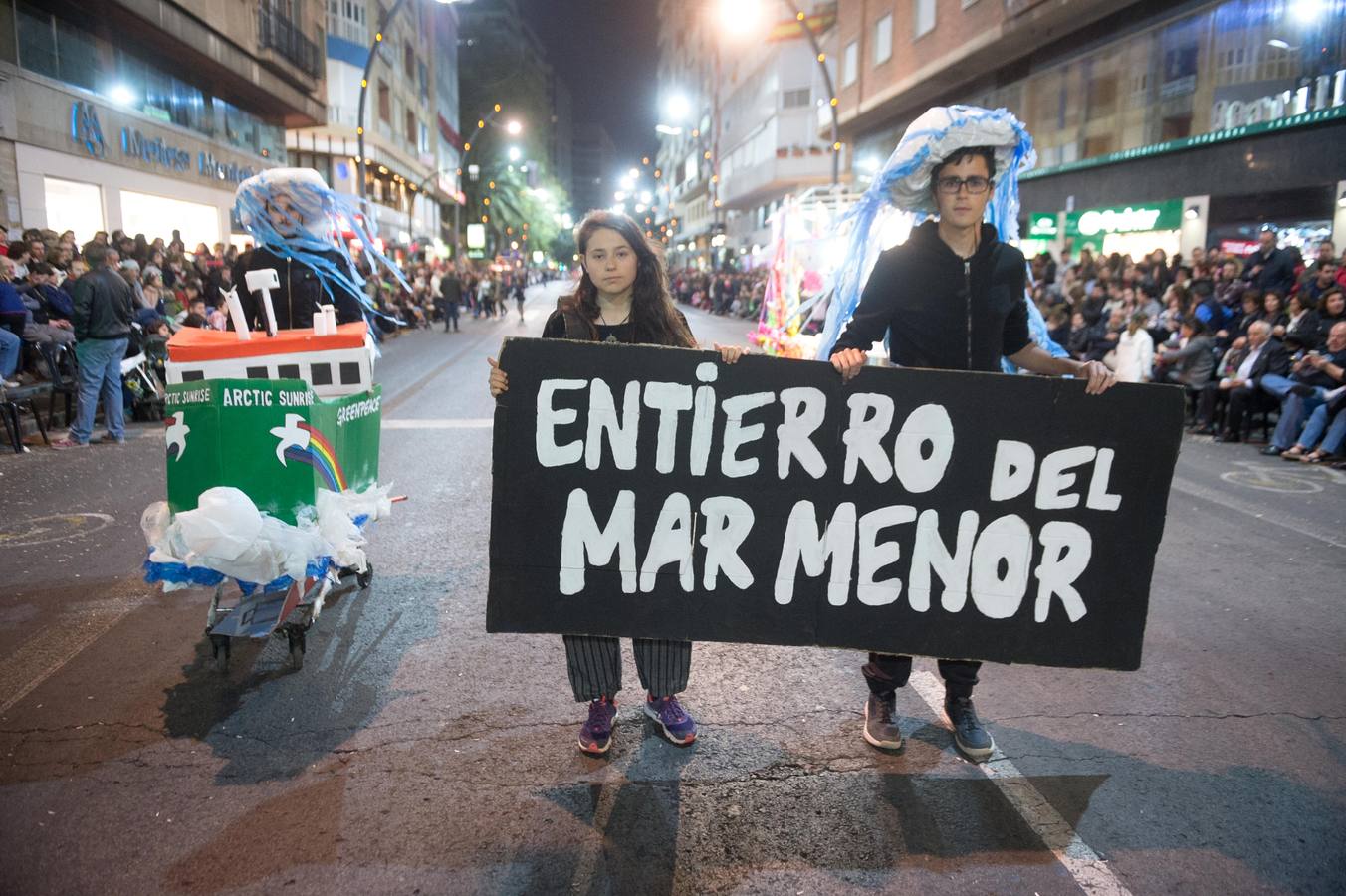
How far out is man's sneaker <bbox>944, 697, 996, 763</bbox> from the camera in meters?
3.17

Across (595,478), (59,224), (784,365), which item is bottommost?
(595,478)

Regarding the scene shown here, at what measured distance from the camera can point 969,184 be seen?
10.3ft

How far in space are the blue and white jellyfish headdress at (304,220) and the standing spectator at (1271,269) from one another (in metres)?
12.3

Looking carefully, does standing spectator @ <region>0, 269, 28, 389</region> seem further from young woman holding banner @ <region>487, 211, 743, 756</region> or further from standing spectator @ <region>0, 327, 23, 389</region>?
young woman holding banner @ <region>487, 211, 743, 756</region>

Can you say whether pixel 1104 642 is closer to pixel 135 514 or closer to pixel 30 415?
pixel 135 514

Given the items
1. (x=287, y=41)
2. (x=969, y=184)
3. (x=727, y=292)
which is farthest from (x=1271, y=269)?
(x=727, y=292)

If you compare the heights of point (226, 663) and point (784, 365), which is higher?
point (784, 365)

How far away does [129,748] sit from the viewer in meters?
3.18

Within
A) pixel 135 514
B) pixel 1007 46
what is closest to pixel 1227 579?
pixel 135 514

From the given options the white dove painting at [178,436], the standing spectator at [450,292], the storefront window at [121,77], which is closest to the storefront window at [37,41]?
the storefront window at [121,77]

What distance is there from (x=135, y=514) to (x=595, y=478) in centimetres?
489

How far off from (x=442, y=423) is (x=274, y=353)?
629 cm

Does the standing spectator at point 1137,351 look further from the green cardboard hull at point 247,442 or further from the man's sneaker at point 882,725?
the green cardboard hull at point 247,442

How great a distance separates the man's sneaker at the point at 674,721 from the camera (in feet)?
10.6
